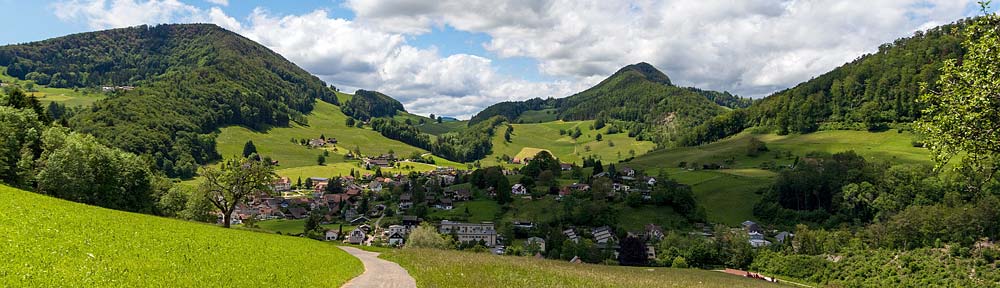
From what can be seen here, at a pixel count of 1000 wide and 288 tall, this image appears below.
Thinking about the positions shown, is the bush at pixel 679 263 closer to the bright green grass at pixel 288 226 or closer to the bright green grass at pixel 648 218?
the bright green grass at pixel 648 218

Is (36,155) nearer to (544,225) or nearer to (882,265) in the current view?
(544,225)

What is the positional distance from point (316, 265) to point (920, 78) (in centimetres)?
24810

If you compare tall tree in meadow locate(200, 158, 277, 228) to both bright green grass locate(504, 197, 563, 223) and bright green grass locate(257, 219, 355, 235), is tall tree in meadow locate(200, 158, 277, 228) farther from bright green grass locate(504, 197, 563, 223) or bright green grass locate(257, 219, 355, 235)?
bright green grass locate(504, 197, 563, 223)

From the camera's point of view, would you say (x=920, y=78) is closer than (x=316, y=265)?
No

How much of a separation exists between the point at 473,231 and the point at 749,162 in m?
114

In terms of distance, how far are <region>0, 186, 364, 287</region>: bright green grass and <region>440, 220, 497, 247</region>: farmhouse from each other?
79.6m

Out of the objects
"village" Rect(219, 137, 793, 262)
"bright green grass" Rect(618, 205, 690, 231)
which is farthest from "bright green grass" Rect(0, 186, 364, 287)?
"bright green grass" Rect(618, 205, 690, 231)

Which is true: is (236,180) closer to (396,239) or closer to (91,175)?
(91,175)

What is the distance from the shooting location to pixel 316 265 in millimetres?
25797

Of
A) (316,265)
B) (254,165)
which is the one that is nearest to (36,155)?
(254,165)

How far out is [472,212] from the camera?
436ft

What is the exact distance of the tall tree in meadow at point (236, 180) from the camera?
197ft

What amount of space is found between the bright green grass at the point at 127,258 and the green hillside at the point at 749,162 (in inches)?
4518

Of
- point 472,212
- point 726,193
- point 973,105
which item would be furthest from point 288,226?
point 973,105
